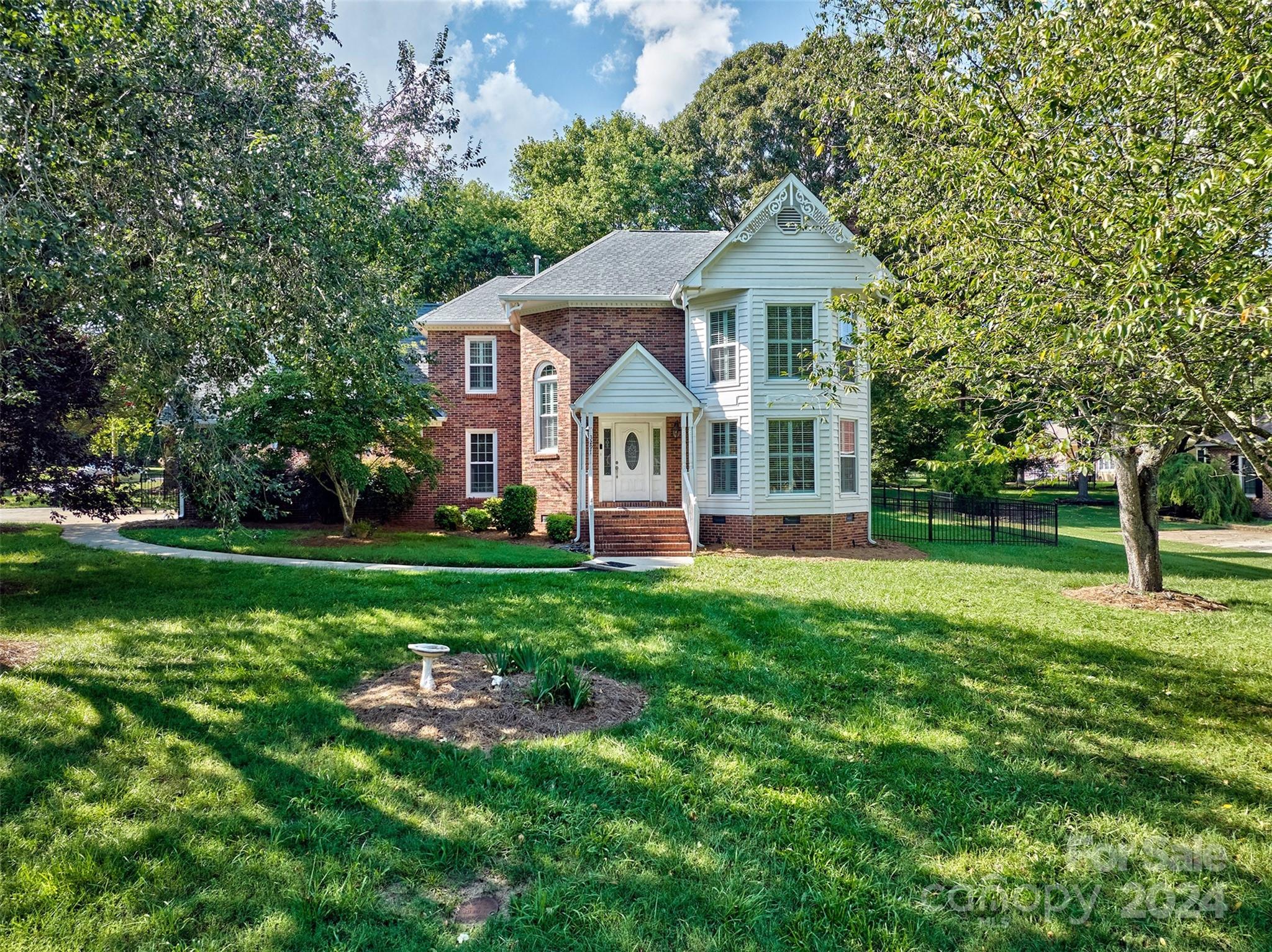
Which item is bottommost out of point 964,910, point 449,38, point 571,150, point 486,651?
point 964,910

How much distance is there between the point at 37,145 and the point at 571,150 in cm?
3486

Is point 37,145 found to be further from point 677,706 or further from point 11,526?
point 11,526

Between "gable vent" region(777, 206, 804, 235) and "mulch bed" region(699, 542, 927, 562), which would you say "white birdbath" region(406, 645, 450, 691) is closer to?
"mulch bed" region(699, 542, 927, 562)

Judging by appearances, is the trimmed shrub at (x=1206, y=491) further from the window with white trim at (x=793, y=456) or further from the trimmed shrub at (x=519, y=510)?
the trimmed shrub at (x=519, y=510)

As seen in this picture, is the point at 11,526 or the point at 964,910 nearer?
the point at 964,910

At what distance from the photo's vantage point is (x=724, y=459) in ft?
51.5

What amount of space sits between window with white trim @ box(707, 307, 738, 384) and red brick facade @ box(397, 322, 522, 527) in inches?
233

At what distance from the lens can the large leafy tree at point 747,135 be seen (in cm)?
3180

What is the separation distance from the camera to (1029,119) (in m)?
4.93

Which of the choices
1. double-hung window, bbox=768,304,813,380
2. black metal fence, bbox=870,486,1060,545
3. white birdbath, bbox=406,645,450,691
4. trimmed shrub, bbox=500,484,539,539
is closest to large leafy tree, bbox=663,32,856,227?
black metal fence, bbox=870,486,1060,545

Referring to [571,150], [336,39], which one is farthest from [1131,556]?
[571,150]

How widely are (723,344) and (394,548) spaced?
8.68m

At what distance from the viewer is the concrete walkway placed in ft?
37.8

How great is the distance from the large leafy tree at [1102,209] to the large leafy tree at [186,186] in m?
4.86
